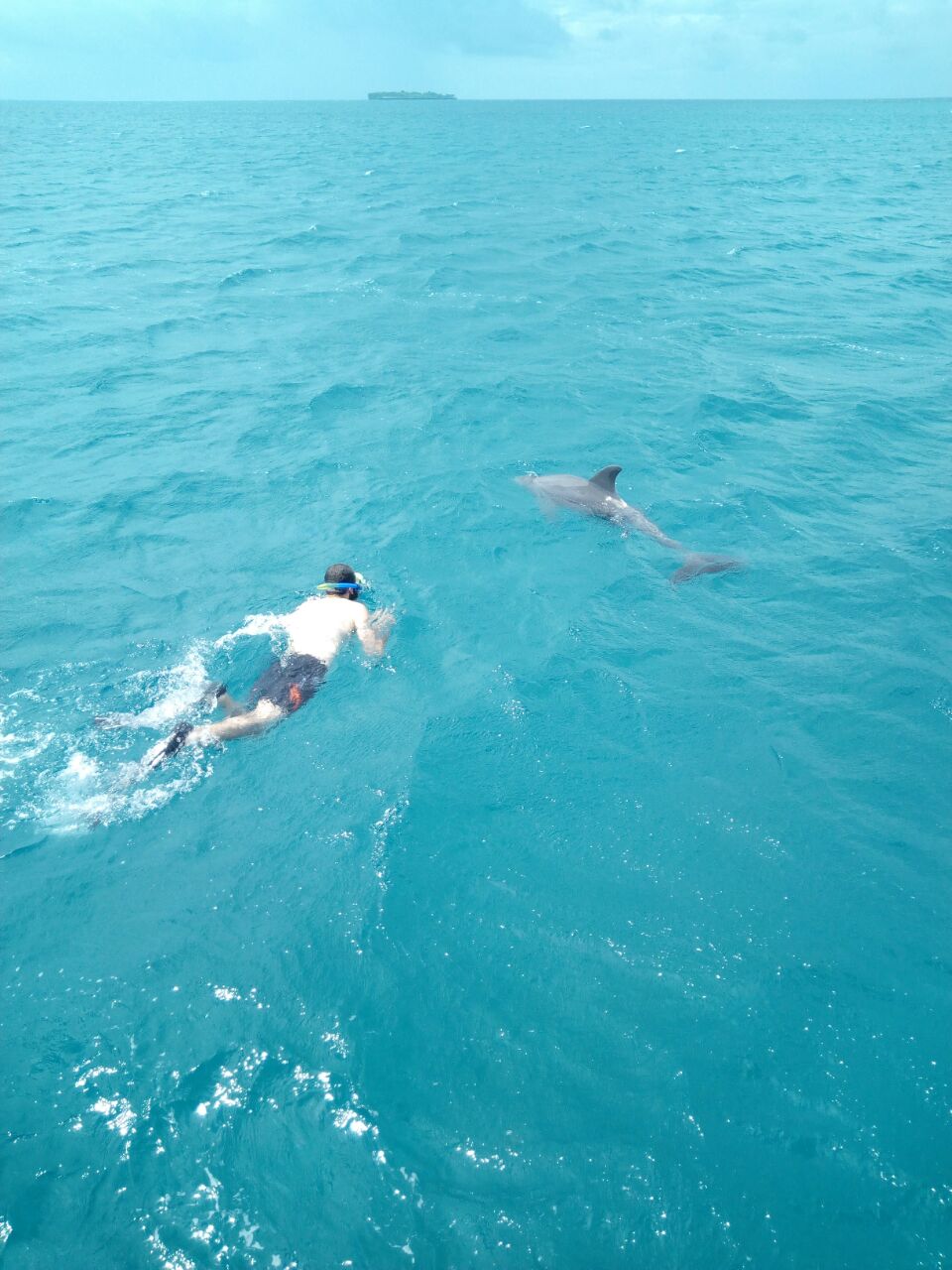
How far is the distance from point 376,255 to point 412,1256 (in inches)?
1379

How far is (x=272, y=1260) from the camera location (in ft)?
17.3

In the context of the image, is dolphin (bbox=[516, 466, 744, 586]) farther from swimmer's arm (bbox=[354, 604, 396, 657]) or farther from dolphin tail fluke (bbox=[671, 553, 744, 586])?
swimmer's arm (bbox=[354, 604, 396, 657])

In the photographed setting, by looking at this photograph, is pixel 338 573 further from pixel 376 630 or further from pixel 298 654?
pixel 298 654

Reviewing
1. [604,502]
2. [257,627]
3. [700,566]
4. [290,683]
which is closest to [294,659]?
[290,683]

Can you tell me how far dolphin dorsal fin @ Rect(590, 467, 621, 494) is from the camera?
1416 centimetres

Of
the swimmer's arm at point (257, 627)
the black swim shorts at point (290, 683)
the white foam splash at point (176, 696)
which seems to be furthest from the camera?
the swimmer's arm at point (257, 627)


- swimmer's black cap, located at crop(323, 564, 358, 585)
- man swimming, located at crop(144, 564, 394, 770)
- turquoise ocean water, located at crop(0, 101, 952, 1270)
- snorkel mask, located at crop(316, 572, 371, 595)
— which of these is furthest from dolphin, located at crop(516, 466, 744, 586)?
swimmer's black cap, located at crop(323, 564, 358, 585)

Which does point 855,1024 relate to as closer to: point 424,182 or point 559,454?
point 559,454

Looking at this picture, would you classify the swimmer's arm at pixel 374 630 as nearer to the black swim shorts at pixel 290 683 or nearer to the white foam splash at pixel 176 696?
the black swim shorts at pixel 290 683

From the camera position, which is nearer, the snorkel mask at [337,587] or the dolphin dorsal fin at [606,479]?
the snorkel mask at [337,587]

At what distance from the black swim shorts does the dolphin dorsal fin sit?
669 centimetres

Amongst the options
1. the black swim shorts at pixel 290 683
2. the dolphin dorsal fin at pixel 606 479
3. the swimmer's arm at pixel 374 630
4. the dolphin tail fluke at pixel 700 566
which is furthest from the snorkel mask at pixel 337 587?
the dolphin dorsal fin at pixel 606 479

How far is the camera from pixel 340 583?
11.2m

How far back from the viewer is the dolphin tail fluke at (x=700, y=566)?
40.9 ft
